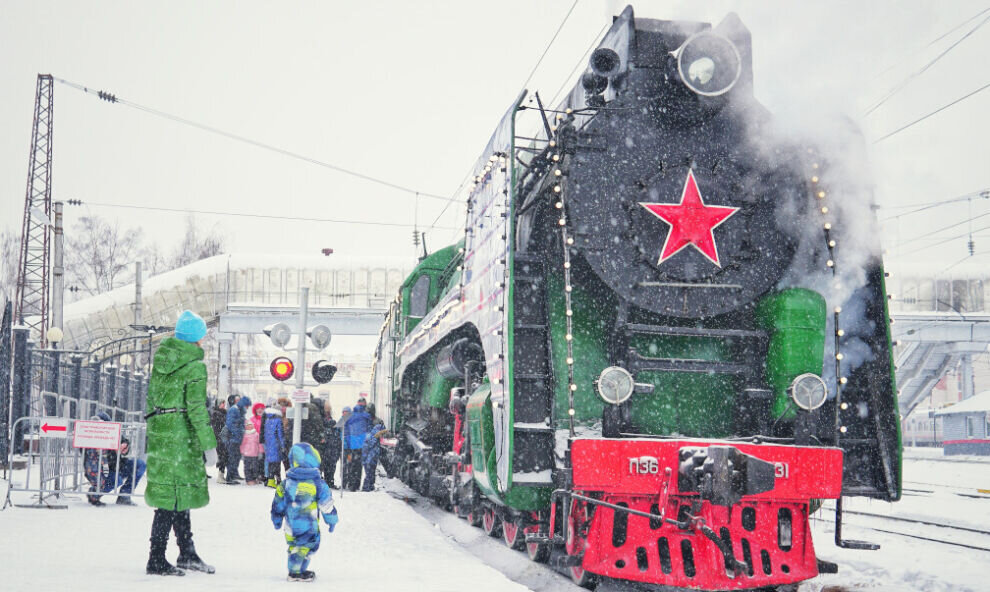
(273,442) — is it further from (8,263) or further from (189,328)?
(8,263)

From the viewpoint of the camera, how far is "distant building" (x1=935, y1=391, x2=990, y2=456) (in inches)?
1257

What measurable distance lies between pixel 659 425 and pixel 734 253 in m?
1.34

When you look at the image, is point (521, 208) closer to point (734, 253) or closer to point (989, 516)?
point (734, 253)

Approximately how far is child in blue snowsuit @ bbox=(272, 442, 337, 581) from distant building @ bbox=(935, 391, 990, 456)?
3016cm

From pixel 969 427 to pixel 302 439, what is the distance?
89.3ft

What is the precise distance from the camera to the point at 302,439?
1396 cm

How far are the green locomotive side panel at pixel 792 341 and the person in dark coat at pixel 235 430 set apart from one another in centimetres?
1042

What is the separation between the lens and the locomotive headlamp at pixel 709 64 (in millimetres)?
6676

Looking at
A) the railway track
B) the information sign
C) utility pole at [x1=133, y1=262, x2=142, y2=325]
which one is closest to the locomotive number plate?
the railway track

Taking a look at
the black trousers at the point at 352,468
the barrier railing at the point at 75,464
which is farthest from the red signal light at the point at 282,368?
the black trousers at the point at 352,468

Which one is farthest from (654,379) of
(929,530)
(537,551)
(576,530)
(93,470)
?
(93,470)

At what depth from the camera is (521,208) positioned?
24.2 ft

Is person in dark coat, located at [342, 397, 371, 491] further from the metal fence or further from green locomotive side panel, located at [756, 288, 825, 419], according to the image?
green locomotive side panel, located at [756, 288, 825, 419]

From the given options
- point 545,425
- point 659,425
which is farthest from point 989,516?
point 545,425
